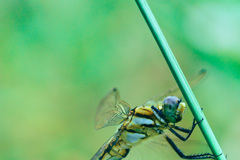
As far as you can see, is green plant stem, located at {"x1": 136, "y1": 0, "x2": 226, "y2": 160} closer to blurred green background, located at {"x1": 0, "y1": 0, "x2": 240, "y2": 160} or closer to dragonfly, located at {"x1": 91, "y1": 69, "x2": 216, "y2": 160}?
dragonfly, located at {"x1": 91, "y1": 69, "x2": 216, "y2": 160}

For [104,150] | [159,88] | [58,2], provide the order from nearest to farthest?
[104,150], [159,88], [58,2]

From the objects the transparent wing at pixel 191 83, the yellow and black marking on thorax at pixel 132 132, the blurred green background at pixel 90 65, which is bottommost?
the yellow and black marking on thorax at pixel 132 132

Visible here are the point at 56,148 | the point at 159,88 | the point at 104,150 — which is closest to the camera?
the point at 104,150

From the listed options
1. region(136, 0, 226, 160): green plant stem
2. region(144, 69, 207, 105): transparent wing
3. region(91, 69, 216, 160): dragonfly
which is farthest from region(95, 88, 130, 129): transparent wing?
region(136, 0, 226, 160): green plant stem

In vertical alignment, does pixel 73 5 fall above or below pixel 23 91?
above

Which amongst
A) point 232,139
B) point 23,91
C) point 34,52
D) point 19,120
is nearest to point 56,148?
point 19,120

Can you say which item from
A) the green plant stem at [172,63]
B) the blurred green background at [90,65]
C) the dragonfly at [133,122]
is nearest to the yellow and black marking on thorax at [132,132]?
the dragonfly at [133,122]

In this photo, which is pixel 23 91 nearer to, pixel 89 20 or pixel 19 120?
pixel 19 120

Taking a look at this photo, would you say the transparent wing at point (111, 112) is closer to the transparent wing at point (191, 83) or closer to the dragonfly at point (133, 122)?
the dragonfly at point (133, 122)
